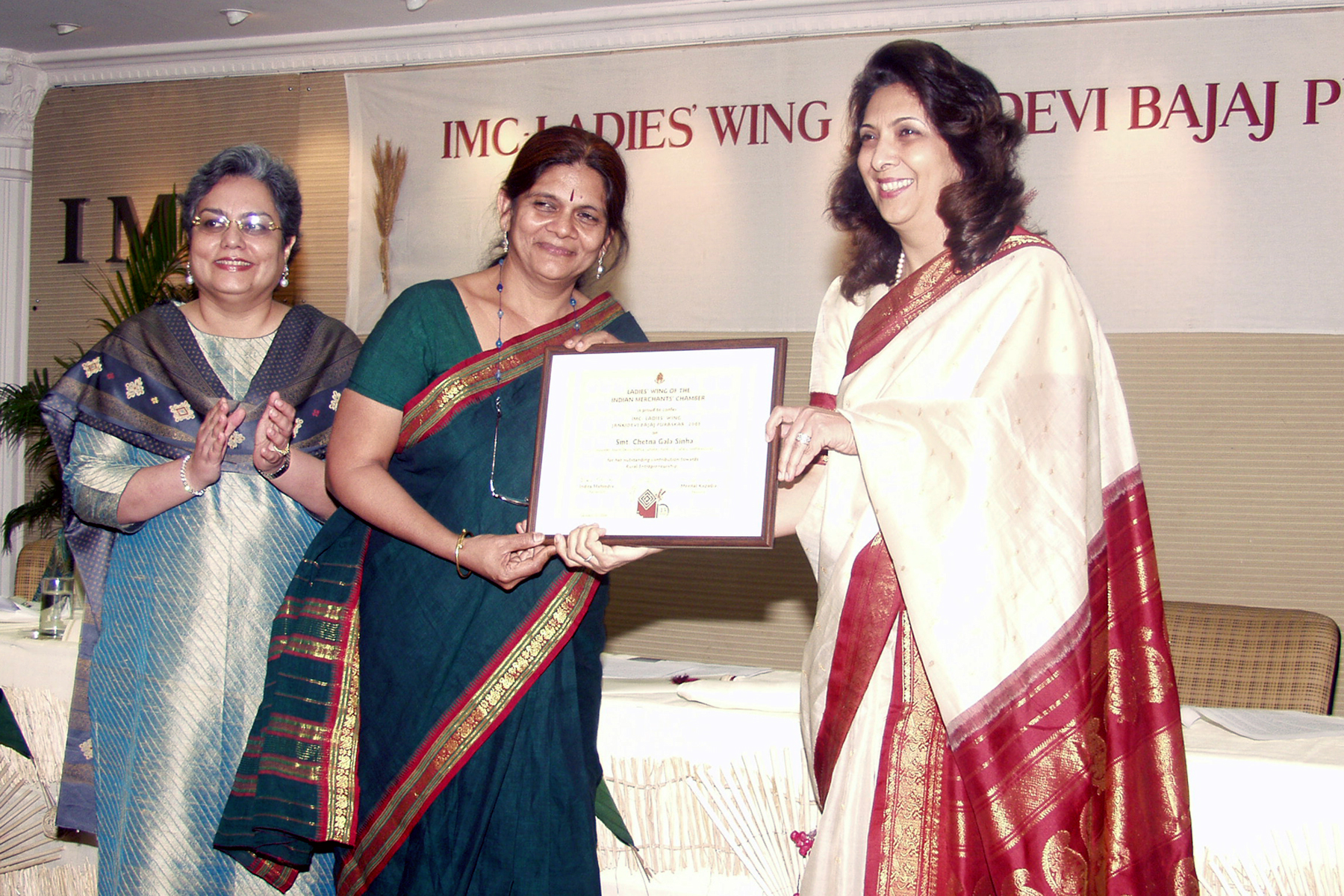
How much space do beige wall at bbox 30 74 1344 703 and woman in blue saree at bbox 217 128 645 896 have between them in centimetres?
273

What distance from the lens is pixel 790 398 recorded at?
14.9 feet

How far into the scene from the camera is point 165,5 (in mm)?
4770

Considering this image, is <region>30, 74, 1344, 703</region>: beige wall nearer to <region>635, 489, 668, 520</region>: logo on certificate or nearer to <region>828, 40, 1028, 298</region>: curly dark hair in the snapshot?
<region>828, 40, 1028, 298</region>: curly dark hair

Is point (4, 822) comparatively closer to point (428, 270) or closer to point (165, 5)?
point (428, 270)

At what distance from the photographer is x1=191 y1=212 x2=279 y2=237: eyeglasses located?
2070mm

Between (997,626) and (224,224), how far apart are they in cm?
157

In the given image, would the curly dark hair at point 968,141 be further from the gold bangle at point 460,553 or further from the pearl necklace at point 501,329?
the gold bangle at point 460,553

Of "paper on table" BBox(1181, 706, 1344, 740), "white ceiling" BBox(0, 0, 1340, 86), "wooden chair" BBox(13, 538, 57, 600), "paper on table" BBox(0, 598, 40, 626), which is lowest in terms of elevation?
"wooden chair" BBox(13, 538, 57, 600)

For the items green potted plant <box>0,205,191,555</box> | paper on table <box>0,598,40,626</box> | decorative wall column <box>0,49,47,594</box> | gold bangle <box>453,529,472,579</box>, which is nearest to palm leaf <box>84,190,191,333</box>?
green potted plant <box>0,205,191,555</box>

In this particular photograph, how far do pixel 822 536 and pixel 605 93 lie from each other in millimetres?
3492

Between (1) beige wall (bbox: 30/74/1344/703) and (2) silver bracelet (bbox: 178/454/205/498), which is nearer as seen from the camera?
(2) silver bracelet (bbox: 178/454/205/498)

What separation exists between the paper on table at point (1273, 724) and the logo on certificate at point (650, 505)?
110 cm

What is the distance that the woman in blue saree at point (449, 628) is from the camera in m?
1.73

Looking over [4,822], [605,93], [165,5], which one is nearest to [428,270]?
[605,93]
